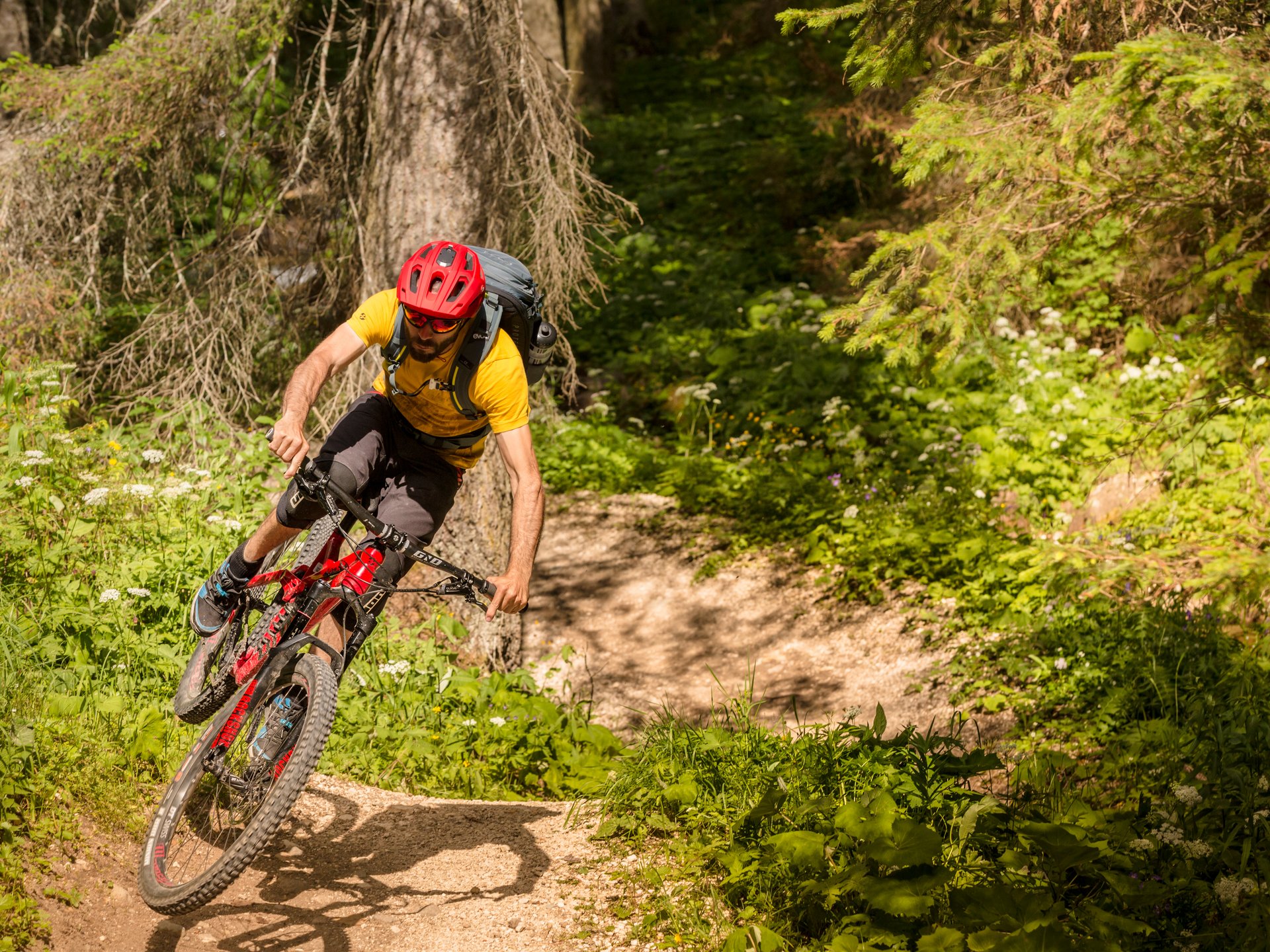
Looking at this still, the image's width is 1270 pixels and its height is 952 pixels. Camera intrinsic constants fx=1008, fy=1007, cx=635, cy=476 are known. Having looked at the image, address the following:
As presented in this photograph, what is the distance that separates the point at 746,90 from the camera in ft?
71.4

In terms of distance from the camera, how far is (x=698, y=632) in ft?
27.3

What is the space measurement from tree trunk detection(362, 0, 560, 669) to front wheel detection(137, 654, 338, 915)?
10.7ft

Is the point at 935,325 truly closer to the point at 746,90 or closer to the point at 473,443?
the point at 473,443

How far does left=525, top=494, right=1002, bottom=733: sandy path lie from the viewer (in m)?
7.23

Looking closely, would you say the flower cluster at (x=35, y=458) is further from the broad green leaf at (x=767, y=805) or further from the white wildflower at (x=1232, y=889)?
the white wildflower at (x=1232, y=889)

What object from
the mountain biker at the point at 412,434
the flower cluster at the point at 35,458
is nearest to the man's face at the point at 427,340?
the mountain biker at the point at 412,434

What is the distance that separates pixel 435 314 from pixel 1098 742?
172 inches

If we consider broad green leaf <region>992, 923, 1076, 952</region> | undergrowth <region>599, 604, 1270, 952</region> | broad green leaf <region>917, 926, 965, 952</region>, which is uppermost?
broad green leaf <region>992, 923, 1076, 952</region>

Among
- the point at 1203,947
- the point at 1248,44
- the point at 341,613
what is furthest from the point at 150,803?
the point at 1248,44

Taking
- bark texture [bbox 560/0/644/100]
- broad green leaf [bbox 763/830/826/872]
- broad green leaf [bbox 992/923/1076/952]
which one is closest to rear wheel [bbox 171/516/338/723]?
broad green leaf [bbox 763/830/826/872]

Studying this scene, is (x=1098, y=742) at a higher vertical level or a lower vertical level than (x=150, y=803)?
lower

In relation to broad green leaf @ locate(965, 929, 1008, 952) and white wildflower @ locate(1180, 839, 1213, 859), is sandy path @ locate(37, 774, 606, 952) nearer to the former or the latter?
broad green leaf @ locate(965, 929, 1008, 952)

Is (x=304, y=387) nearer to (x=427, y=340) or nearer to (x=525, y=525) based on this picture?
(x=427, y=340)

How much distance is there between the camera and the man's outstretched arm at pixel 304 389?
384 centimetres
